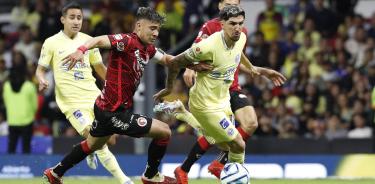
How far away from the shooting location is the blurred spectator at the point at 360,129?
19.6m

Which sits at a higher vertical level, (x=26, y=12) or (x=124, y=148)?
(x=26, y=12)

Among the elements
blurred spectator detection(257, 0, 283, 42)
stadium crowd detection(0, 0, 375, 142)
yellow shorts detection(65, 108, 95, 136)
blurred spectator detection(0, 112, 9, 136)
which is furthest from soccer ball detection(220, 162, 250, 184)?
blurred spectator detection(0, 112, 9, 136)

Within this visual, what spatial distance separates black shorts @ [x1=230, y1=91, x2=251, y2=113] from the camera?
45.4 ft

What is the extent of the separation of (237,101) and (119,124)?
7.54ft

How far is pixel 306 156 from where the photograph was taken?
18516 mm

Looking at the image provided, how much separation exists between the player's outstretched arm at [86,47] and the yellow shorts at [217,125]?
5.13 ft

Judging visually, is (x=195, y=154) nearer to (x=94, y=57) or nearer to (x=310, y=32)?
(x=94, y=57)

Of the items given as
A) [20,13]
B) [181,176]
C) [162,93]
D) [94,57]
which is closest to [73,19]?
[94,57]

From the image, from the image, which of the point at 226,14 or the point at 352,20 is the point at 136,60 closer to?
the point at 226,14

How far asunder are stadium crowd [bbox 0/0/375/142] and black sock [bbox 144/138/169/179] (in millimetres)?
6944

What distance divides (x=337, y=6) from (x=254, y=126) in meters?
9.28

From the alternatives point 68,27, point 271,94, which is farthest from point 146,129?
point 271,94

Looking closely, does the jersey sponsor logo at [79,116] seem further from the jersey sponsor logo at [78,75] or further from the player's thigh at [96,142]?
the player's thigh at [96,142]

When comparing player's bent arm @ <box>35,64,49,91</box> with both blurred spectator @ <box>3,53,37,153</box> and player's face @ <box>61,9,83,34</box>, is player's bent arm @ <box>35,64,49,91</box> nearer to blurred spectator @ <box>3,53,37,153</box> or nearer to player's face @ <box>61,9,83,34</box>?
player's face @ <box>61,9,83,34</box>
